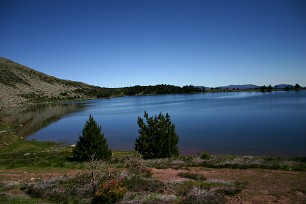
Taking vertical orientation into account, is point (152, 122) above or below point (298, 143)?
above

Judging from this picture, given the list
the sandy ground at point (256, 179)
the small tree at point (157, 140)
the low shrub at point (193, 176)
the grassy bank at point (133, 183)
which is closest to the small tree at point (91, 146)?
the grassy bank at point (133, 183)

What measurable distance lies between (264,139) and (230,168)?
83.1ft

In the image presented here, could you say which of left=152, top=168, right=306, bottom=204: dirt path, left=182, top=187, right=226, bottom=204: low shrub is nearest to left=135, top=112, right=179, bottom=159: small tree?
left=152, top=168, right=306, bottom=204: dirt path

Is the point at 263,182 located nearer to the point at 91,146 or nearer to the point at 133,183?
the point at 133,183

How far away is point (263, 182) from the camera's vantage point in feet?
68.9

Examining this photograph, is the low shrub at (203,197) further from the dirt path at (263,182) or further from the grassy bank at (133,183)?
the dirt path at (263,182)

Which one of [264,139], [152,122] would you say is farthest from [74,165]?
[264,139]

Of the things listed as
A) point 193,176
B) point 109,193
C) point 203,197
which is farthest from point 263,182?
point 109,193

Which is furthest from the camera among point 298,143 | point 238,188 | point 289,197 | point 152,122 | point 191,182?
point 298,143

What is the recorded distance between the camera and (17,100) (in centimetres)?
18012

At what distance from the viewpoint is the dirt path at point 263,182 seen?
56.2 feet

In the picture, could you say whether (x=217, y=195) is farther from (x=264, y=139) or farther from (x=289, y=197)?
(x=264, y=139)

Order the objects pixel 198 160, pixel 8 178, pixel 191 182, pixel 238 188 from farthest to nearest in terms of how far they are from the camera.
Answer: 1. pixel 198 160
2. pixel 8 178
3. pixel 191 182
4. pixel 238 188

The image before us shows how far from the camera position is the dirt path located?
17125mm
